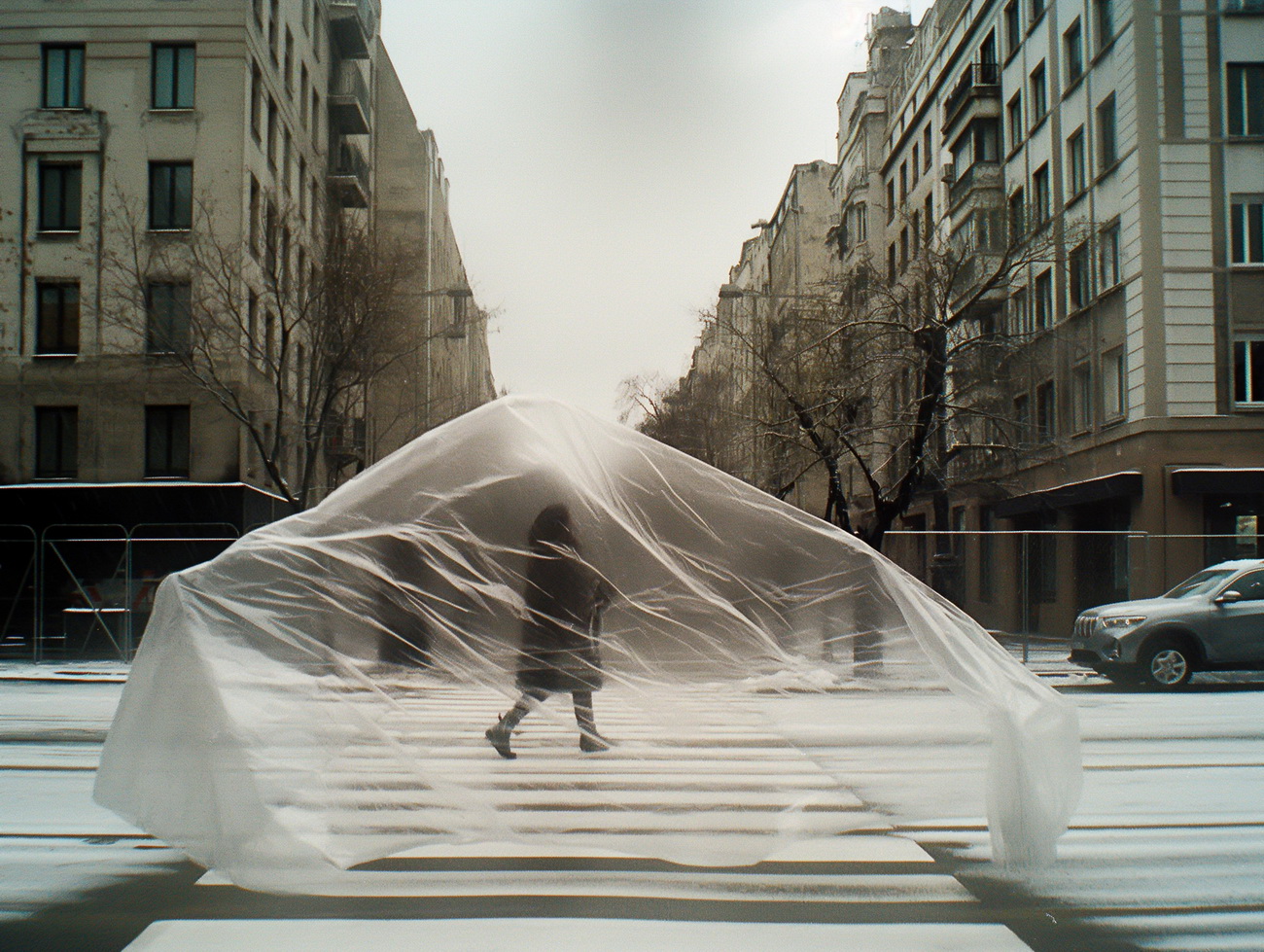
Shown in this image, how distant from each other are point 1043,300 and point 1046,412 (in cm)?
277

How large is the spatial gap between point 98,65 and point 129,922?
28.4 meters

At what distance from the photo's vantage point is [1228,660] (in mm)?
14719

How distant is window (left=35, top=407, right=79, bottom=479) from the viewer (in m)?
27.9

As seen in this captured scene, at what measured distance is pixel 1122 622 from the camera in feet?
49.5

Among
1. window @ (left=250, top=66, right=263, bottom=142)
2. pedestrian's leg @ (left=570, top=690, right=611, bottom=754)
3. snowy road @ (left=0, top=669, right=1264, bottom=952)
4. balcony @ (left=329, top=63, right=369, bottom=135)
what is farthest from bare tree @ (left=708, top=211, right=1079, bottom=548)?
balcony @ (left=329, top=63, right=369, bottom=135)

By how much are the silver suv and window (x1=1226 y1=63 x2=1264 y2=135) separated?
1176cm

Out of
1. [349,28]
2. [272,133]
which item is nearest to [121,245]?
[272,133]

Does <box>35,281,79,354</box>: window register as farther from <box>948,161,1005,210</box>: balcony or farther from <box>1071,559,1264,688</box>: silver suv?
<box>1071,559,1264,688</box>: silver suv

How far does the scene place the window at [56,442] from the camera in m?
27.9

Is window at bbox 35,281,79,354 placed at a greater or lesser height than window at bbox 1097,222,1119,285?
lesser

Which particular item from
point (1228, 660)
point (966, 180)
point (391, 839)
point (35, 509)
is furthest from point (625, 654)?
point (966, 180)

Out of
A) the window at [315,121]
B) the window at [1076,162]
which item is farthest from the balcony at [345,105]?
the window at [1076,162]

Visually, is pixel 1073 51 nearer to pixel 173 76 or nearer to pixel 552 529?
pixel 173 76

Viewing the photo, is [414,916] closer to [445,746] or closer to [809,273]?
[445,746]
